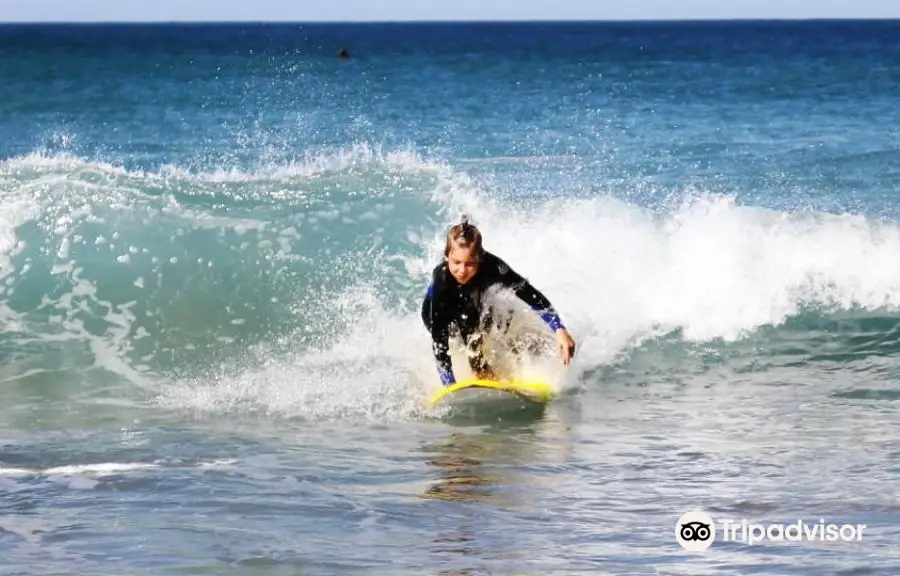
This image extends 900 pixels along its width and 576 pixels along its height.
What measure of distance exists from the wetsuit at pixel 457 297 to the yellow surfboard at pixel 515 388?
15 centimetres

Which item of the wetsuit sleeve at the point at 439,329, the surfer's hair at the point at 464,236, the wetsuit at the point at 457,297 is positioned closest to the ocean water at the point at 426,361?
the wetsuit sleeve at the point at 439,329

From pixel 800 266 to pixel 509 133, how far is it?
1350 centimetres

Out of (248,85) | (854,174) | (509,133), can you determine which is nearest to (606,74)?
(248,85)

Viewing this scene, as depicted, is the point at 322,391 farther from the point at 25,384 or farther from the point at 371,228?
the point at 371,228

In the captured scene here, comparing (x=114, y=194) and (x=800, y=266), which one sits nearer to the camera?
(x=800, y=266)

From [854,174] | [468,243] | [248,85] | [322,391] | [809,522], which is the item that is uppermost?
[248,85]

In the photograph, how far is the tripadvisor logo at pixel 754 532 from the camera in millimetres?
6289

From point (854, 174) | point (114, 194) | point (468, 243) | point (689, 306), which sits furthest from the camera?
point (854, 174)

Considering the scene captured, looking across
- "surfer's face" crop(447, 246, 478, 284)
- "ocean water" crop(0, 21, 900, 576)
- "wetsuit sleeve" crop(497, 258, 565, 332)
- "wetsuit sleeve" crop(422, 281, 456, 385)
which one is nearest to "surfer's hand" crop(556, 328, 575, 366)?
"wetsuit sleeve" crop(497, 258, 565, 332)

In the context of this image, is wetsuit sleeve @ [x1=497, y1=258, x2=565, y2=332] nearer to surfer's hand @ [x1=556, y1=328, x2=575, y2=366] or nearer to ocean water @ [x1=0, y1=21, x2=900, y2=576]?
surfer's hand @ [x1=556, y1=328, x2=575, y2=366]

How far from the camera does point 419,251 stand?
45.1ft

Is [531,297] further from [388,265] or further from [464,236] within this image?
[388,265]

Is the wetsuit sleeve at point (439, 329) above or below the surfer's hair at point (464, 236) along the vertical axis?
below

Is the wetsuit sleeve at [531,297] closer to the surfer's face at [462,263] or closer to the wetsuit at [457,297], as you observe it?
the wetsuit at [457,297]
